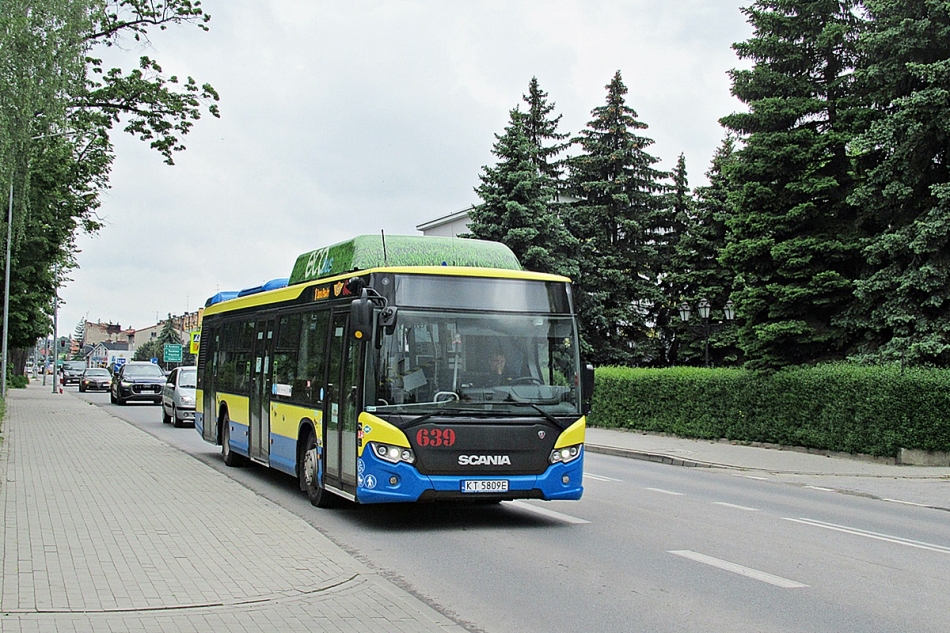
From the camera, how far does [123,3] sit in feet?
83.6

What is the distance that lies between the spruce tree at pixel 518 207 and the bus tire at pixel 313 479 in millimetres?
27486

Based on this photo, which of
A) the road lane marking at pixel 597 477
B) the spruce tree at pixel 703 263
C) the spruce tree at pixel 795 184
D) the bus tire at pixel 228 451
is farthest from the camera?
the spruce tree at pixel 703 263

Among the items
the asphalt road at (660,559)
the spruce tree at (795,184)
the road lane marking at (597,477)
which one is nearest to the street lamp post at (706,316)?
the spruce tree at (795,184)

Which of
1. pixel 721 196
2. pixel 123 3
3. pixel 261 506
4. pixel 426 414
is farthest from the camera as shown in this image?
pixel 721 196

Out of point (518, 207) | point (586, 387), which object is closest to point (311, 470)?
point (586, 387)

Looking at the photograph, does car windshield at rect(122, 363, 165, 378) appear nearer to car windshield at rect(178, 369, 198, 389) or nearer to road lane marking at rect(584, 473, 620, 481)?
car windshield at rect(178, 369, 198, 389)

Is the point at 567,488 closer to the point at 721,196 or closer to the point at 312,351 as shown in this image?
the point at 312,351

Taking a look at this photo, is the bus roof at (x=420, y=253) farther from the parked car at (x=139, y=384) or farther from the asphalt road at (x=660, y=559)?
the parked car at (x=139, y=384)

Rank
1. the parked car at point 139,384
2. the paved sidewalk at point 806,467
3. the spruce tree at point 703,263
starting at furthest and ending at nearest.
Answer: the parked car at point 139,384, the spruce tree at point 703,263, the paved sidewalk at point 806,467

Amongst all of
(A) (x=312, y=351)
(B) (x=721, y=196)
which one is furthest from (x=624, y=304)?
(A) (x=312, y=351)

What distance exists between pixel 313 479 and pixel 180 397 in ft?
56.8

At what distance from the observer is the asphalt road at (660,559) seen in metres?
6.73

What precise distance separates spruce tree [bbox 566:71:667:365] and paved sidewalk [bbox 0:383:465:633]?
31.5 meters

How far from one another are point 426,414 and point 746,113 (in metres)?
19.3
